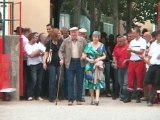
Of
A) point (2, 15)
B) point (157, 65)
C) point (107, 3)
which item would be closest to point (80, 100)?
point (157, 65)

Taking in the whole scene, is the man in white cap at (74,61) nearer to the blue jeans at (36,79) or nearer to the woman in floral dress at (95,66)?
the woman in floral dress at (95,66)

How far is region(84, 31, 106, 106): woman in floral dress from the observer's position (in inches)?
579

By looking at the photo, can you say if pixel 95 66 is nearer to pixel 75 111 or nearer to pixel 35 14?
pixel 75 111

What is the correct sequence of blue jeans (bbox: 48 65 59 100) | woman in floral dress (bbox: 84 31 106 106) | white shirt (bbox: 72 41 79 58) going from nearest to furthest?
1. woman in floral dress (bbox: 84 31 106 106)
2. white shirt (bbox: 72 41 79 58)
3. blue jeans (bbox: 48 65 59 100)

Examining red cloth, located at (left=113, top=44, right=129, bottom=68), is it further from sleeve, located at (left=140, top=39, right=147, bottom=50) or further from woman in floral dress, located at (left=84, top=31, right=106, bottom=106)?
woman in floral dress, located at (left=84, top=31, right=106, bottom=106)

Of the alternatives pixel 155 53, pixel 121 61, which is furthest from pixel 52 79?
pixel 155 53

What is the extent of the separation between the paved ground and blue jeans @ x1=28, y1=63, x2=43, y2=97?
1.88ft

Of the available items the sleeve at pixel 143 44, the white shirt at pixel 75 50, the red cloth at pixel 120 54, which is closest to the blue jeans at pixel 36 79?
the white shirt at pixel 75 50

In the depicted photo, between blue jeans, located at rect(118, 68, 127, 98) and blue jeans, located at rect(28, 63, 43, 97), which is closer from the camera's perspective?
blue jeans, located at rect(28, 63, 43, 97)

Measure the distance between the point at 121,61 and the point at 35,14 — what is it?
4.85 meters

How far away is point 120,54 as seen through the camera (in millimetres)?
16031

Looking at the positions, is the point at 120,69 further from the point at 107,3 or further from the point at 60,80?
the point at 107,3

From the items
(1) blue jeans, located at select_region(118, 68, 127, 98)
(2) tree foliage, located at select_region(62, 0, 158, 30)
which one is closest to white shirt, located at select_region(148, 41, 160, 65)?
(1) blue jeans, located at select_region(118, 68, 127, 98)

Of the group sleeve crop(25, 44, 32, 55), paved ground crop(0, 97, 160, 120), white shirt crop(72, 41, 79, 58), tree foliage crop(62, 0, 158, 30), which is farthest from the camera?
tree foliage crop(62, 0, 158, 30)
